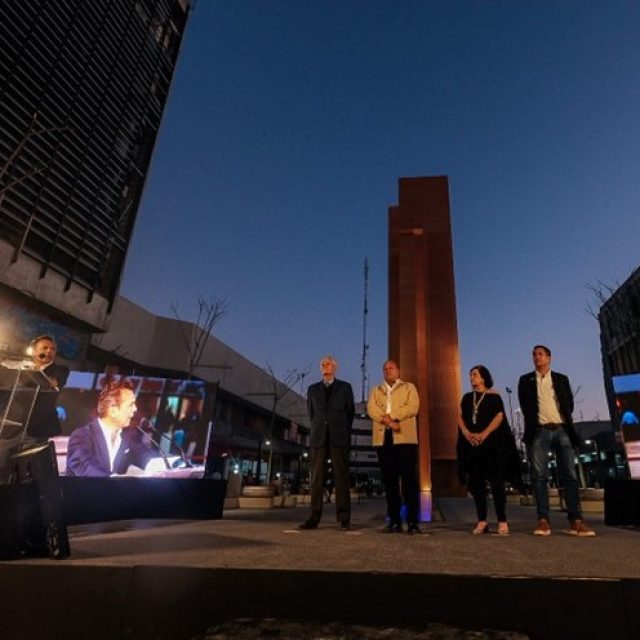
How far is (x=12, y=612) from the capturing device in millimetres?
1886

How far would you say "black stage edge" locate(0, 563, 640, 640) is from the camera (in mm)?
1702

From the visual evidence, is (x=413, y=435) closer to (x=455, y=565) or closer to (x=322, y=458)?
(x=322, y=458)

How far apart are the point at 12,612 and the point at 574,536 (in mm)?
4278

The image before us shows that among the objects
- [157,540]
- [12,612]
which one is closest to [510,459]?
[157,540]

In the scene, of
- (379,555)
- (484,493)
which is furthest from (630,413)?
(379,555)

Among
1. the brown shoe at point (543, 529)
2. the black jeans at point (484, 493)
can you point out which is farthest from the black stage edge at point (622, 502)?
the black jeans at point (484, 493)

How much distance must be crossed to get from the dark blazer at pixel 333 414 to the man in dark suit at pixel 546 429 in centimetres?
182

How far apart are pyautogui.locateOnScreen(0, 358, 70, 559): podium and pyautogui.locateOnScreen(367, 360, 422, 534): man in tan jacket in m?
2.96

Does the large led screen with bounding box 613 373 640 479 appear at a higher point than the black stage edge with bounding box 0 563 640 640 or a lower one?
higher

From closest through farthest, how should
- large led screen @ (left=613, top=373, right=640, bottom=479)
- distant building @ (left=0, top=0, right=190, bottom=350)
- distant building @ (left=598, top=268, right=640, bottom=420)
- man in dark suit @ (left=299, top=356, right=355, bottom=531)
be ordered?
man in dark suit @ (left=299, top=356, right=355, bottom=531)
large led screen @ (left=613, top=373, right=640, bottom=479)
distant building @ (left=0, top=0, right=190, bottom=350)
distant building @ (left=598, top=268, right=640, bottom=420)

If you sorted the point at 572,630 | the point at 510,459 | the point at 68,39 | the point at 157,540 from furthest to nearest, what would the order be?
1. the point at 68,39
2. the point at 510,459
3. the point at 157,540
4. the point at 572,630

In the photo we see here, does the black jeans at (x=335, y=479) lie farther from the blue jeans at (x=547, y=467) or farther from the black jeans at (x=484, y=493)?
the blue jeans at (x=547, y=467)

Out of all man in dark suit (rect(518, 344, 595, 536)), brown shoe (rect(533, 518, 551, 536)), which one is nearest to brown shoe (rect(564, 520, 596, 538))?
man in dark suit (rect(518, 344, 595, 536))

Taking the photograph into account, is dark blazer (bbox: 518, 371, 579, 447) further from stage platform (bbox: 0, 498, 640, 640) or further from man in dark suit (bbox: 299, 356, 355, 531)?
stage platform (bbox: 0, 498, 640, 640)
